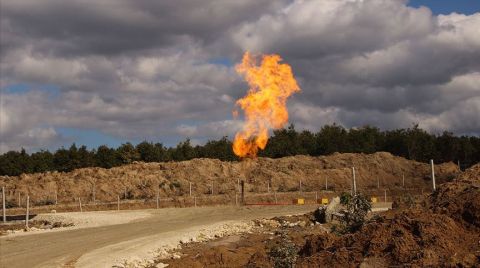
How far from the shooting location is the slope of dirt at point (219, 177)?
69812mm

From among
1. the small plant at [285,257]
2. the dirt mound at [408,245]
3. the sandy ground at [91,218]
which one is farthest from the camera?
the sandy ground at [91,218]

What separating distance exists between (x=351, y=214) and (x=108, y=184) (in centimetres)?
5574

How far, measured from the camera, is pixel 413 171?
8394 centimetres

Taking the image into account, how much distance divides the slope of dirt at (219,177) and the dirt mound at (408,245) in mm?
54561

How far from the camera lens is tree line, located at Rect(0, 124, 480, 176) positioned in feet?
282

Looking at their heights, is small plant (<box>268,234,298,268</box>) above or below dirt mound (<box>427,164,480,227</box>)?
below

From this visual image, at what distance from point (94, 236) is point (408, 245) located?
23.9m

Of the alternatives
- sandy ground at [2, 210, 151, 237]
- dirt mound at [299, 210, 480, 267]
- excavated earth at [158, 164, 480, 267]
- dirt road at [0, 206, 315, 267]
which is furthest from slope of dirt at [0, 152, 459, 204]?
dirt mound at [299, 210, 480, 267]

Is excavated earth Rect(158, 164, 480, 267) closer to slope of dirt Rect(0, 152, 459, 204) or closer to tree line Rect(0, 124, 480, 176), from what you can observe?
slope of dirt Rect(0, 152, 459, 204)

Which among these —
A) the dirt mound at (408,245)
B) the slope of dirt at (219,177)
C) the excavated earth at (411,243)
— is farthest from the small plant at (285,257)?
the slope of dirt at (219,177)

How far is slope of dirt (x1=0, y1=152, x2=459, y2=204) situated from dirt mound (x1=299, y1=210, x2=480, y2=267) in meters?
54.6

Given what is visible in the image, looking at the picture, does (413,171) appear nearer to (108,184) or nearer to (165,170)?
(165,170)

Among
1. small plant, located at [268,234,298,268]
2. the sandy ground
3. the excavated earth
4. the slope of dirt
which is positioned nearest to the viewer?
the excavated earth

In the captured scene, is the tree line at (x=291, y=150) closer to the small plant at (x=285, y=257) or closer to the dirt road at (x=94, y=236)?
the dirt road at (x=94, y=236)
